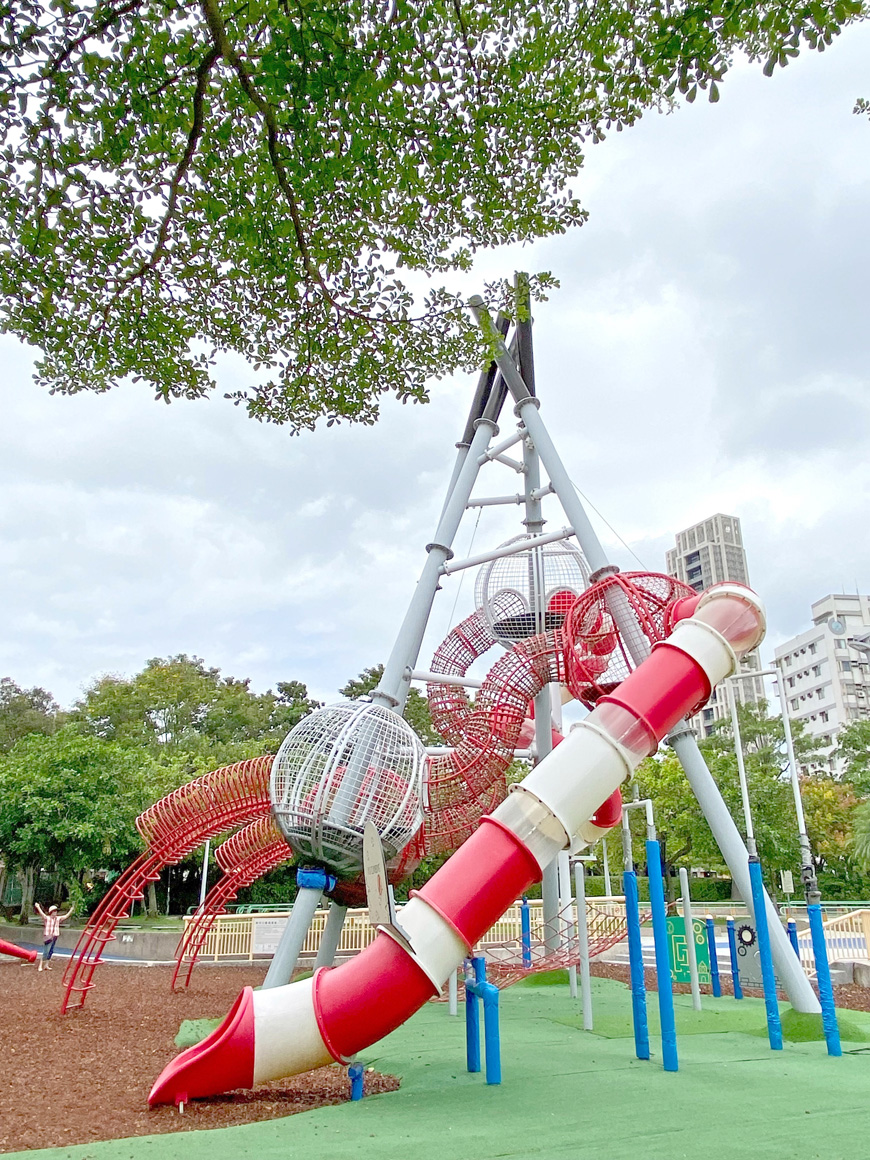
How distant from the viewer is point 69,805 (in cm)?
2248

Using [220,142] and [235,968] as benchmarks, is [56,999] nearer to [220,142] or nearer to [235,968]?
[235,968]

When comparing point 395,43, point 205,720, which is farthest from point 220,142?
point 205,720

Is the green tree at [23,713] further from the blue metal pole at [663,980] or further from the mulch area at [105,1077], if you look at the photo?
the blue metal pole at [663,980]

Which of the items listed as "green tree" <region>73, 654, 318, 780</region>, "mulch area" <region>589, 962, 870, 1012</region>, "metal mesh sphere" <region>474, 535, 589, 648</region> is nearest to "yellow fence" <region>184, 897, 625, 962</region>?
"mulch area" <region>589, 962, 870, 1012</region>

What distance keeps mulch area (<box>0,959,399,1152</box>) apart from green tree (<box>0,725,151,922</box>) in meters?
9.02

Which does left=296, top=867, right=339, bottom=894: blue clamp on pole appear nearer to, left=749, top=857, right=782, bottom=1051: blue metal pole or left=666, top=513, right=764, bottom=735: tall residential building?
left=749, top=857, right=782, bottom=1051: blue metal pole

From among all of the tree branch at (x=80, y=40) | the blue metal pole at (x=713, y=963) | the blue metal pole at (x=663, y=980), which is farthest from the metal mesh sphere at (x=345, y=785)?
the blue metal pole at (x=713, y=963)

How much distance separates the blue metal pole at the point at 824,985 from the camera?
7.57m

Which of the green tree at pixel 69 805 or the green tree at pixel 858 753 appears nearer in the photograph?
the green tree at pixel 69 805

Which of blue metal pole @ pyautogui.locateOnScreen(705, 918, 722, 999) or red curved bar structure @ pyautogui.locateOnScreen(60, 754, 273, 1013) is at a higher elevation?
red curved bar structure @ pyautogui.locateOnScreen(60, 754, 273, 1013)

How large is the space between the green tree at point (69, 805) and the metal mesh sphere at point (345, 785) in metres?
16.1

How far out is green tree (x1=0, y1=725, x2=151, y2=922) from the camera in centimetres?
2205

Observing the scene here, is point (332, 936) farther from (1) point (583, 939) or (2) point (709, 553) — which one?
(2) point (709, 553)

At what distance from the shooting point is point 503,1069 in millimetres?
7113
